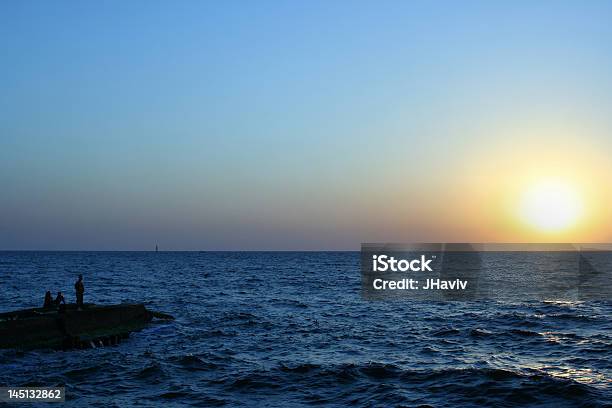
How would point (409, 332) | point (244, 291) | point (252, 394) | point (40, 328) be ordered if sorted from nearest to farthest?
1. point (252, 394)
2. point (40, 328)
3. point (409, 332)
4. point (244, 291)

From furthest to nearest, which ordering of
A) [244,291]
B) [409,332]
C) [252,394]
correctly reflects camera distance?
[244,291] < [409,332] < [252,394]

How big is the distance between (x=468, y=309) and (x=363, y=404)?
110 feet

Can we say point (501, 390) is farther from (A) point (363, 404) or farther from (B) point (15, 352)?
(B) point (15, 352)

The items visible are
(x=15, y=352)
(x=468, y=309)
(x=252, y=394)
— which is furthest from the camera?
(x=468, y=309)

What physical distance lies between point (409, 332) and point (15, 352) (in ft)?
82.9

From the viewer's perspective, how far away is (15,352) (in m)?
29.1

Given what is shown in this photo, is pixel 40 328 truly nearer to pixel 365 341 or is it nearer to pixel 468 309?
pixel 365 341

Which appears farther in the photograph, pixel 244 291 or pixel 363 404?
pixel 244 291

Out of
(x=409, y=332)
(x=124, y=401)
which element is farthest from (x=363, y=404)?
(x=409, y=332)

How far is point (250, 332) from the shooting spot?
38625 millimetres

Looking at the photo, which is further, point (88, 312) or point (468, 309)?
point (468, 309)

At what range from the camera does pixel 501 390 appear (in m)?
23.1

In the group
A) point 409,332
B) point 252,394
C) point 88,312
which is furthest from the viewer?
point 409,332

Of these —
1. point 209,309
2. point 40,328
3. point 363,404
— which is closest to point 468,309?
point 209,309
